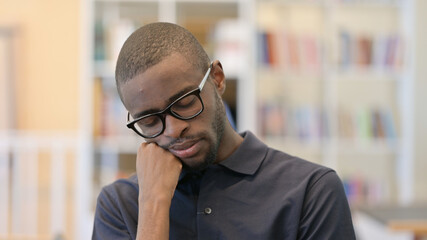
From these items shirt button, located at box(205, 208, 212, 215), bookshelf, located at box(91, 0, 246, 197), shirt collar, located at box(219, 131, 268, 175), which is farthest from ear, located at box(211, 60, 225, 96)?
bookshelf, located at box(91, 0, 246, 197)

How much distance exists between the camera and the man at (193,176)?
1027 millimetres

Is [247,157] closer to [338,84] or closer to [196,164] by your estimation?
[196,164]

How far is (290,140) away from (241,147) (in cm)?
236

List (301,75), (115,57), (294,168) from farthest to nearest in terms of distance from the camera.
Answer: (301,75) < (115,57) < (294,168)

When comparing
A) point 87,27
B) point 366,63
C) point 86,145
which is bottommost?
point 86,145

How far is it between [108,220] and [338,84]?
295 cm

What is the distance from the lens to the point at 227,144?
118cm

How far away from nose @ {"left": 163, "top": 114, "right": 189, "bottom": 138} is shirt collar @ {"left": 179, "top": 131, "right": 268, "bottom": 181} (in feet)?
0.44

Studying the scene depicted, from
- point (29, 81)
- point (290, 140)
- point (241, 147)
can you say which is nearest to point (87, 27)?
point (29, 81)

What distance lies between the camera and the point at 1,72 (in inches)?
149

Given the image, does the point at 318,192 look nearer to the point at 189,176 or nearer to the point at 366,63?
the point at 189,176

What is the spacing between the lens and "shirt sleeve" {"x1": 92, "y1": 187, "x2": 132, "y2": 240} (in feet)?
3.64

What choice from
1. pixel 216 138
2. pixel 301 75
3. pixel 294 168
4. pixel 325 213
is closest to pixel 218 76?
pixel 216 138

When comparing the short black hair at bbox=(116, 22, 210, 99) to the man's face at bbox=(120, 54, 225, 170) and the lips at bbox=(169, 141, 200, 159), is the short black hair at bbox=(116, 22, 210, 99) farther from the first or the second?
the lips at bbox=(169, 141, 200, 159)
